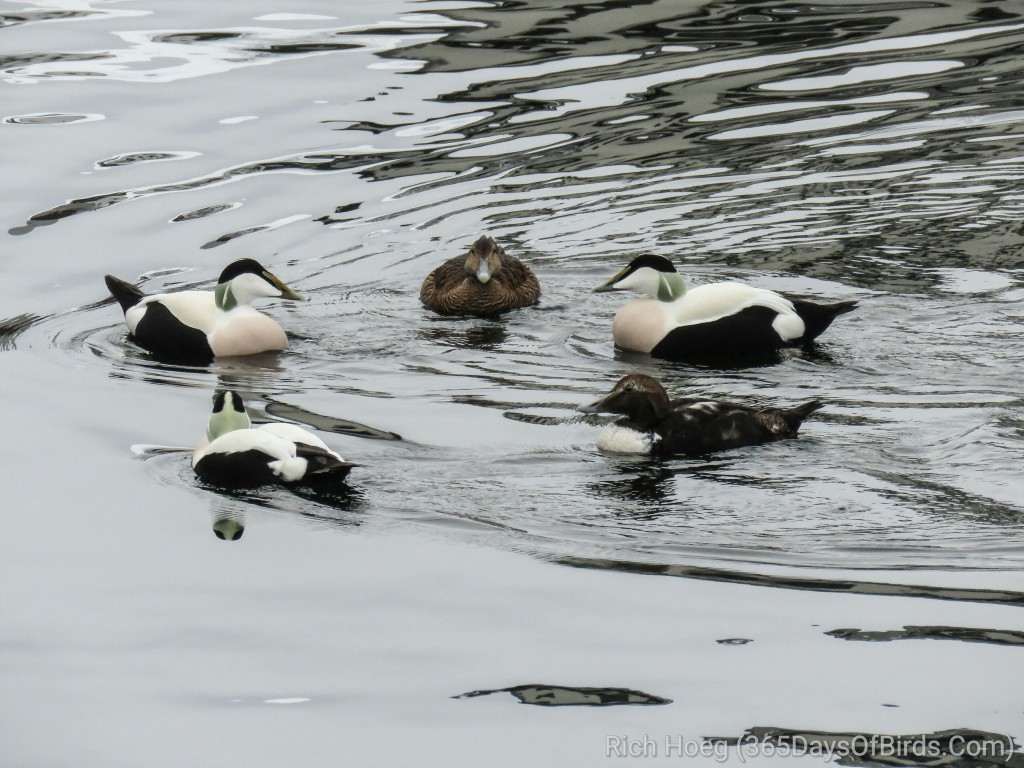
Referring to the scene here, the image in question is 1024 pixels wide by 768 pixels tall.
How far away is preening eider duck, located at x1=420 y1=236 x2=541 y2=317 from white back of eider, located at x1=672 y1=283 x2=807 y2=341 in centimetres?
148

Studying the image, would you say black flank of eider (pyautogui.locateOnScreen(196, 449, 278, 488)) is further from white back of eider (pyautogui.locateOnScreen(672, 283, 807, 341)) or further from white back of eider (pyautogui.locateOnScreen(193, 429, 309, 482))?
white back of eider (pyautogui.locateOnScreen(672, 283, 807, 341))

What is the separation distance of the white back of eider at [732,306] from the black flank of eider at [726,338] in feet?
0.10

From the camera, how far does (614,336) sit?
10.7 m

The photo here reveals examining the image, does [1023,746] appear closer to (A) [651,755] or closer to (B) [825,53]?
(A) [651,755]

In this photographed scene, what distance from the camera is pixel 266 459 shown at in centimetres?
784

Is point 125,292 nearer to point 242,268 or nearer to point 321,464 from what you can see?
point 242,268

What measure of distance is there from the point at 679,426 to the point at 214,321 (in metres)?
3.65

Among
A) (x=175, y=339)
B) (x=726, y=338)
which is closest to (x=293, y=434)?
(x=175, y=339)

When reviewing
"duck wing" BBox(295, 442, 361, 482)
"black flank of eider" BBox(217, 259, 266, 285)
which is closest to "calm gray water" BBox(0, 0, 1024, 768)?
"duck wing" BBox(295, 442, 361, 482)

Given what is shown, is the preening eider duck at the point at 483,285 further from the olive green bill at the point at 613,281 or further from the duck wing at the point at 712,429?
the duck wing at the point at 712,429

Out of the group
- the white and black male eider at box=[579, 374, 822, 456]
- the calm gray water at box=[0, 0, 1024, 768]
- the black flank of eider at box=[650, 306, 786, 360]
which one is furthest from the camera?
the black flank of eider at box=[650, 306, 786, 360]

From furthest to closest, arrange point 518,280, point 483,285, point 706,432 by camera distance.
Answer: point 518,280
point 483,285
point 706,432

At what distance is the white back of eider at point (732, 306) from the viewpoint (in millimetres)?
10391

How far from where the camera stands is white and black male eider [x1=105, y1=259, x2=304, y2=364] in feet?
35.3
